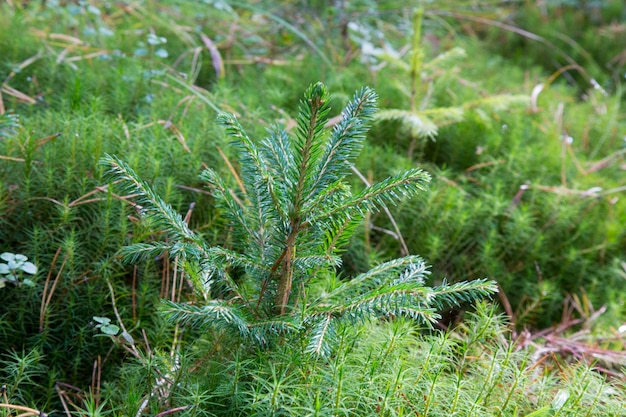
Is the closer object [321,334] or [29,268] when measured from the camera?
[321,334]

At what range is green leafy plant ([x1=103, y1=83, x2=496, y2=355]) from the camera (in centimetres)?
137

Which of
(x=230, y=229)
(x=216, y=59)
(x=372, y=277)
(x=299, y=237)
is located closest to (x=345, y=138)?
(x=299, y=237)

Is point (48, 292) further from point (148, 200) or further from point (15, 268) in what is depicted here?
point (148, 200)

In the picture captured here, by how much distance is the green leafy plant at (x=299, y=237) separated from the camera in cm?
137

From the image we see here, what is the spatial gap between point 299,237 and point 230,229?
28.0 inches

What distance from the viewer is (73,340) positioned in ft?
6.17

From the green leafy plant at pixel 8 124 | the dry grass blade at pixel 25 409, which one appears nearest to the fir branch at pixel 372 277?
the dry grass blade at pixel 25 409

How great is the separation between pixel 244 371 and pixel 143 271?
714mm

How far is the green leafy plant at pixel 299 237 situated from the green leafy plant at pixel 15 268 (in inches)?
20.8

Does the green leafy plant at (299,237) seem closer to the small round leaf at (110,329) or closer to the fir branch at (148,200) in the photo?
the fir branch at (148,200)

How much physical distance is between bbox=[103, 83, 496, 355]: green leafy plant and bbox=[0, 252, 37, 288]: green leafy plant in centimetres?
53

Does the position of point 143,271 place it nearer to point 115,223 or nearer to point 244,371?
point 115,223

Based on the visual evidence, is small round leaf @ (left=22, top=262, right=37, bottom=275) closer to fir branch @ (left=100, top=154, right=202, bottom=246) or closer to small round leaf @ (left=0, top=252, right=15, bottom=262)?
small round leaf @ (left=0, top=252, right=15, bottom=262)

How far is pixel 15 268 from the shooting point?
5.93ft
